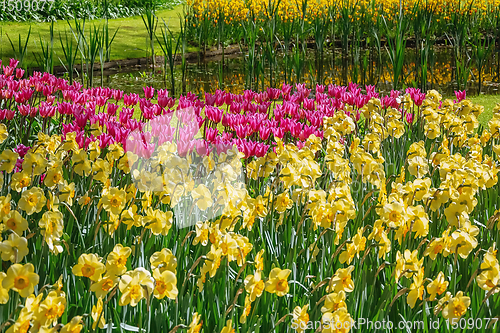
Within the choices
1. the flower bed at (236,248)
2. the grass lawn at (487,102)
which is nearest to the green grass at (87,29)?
the grass lawn at (487,102)

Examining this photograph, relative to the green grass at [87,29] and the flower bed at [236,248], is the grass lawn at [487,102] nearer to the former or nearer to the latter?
the flower bed at [236,248]

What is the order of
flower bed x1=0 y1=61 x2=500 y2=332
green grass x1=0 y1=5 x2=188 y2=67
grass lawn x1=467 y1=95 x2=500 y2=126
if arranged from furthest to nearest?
green grass x1=0 y1=5 x2=188 y2=67 → grass lawn x1=467 y1=95 x2=500 y2=126 → flower bed x1=0 y1=61 x2=500 y2=332

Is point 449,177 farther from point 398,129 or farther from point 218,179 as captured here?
point 398,129

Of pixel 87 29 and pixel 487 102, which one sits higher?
pixel 87 29

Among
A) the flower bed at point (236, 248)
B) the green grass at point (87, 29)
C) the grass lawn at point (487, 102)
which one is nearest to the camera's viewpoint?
the flower bed at point (236, 248)

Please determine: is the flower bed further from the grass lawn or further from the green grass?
the green grass

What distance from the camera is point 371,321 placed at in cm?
178

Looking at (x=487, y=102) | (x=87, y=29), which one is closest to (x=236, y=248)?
(x=487, y=102)

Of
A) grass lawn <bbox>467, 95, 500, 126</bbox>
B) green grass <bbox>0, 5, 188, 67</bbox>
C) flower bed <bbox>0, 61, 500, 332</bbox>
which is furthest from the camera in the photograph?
green grass <bbox>0, 5, 188, 67</bbox>

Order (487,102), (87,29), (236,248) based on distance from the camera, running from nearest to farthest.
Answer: (236,248) → (487,102) → (87,29)

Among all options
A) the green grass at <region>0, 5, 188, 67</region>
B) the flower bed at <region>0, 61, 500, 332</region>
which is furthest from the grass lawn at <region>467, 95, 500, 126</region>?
the green grass at <region>0, 5, 188, 67</region>

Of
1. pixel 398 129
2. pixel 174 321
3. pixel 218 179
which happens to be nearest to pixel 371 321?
pixel 174 321

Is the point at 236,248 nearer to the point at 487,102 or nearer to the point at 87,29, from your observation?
the point at 487,102

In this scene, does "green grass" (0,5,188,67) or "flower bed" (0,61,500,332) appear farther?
"green grass" (0,5,188,67)
